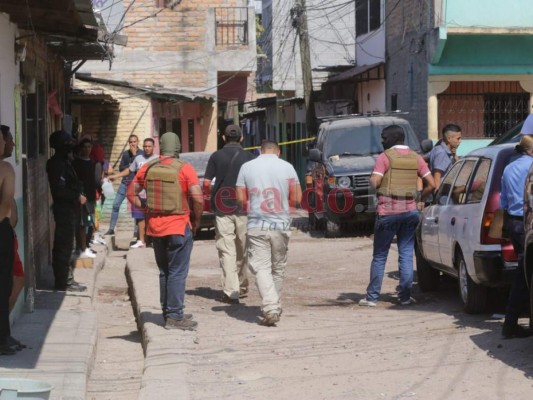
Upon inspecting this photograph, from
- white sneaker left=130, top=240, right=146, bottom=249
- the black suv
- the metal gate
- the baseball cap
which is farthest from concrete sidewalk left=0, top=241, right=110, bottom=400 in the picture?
the metal gate

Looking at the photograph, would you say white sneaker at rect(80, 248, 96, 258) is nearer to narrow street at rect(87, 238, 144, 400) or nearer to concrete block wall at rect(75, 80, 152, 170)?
narrow street at rect(87, 238, 144, 400)

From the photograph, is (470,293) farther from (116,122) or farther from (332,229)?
(116,122)

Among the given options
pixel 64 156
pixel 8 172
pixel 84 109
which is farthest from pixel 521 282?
pixel 84 109

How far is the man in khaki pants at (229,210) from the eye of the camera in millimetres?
11789

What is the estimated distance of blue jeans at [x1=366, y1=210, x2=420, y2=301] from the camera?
11281 millimetres

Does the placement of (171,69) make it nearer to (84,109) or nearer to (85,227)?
(84,109)

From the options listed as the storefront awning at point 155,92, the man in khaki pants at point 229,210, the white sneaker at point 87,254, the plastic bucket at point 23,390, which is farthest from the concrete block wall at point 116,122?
the plastic bucket at point 23,390

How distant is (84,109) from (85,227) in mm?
9431

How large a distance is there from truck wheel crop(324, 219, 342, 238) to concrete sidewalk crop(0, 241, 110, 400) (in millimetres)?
8200

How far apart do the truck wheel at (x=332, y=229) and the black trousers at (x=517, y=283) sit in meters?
11.1

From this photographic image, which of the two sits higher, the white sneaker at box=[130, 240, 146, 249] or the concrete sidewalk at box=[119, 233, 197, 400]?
the concrete sidewalk at box=[119, 233, 197, 400]

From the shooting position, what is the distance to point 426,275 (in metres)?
12.7

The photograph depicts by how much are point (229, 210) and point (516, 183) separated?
366cm

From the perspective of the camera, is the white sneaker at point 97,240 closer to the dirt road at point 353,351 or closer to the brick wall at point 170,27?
the dirt road at point 353,351
